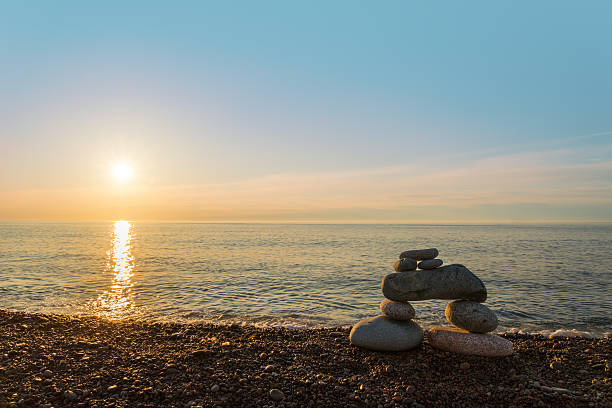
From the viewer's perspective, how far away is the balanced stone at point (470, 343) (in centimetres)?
803

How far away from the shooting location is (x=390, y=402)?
5.99 meters

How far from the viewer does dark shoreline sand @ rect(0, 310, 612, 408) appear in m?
6.07

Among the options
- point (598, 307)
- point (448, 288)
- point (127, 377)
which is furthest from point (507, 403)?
point (598, 307)

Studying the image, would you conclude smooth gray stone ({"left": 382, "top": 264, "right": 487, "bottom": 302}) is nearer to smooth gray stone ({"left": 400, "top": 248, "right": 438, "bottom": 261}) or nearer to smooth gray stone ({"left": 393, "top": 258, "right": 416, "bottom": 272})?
smooth gray stone ({"left": 393, "top": 258, "right": 416, "bottom": 272})

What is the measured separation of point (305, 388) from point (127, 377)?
3384 mm

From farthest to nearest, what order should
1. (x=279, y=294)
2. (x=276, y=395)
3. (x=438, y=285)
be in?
(x=279, y=294) → (x=438, y=285) → (x=276, y=395)

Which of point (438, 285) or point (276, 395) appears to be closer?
point (276, 395)

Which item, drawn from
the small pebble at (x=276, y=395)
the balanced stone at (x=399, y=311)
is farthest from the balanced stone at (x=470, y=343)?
the small pebble at (x=276, y=395)

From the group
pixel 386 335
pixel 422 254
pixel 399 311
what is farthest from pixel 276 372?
pixel 422 254

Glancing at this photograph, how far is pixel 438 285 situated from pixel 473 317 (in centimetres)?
107

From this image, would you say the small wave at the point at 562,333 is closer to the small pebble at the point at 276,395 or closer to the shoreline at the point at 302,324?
the shoreline at the point at 302,324

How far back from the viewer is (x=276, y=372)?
7102 millimetres

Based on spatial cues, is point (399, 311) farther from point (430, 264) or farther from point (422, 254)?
point (422, 254)

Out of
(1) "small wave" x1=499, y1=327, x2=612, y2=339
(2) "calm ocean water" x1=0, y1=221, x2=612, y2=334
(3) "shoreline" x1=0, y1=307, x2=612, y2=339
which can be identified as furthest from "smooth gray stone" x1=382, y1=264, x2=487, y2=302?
(2) "calm ocean water" x1=0, y1=221, x2=612, y2=334
